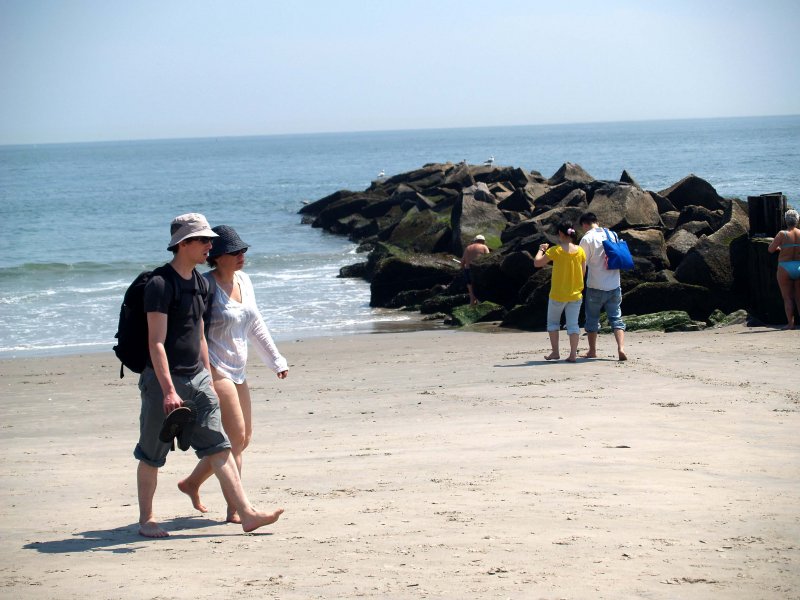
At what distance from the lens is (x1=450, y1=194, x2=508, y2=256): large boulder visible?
23.4 meters

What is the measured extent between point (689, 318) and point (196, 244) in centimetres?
1017

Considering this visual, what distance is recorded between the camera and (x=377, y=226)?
34.4m

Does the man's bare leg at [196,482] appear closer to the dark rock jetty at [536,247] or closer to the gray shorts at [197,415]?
the gray shorts at [197,415]

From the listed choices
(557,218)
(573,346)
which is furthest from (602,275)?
(557,218)

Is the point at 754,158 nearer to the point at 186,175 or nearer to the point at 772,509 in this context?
the point at 186,175

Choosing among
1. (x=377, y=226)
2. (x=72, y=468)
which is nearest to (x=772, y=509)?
(x=72, y=468)

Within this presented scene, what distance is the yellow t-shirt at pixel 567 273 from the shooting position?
11180 mm

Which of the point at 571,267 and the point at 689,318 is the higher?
the point at 571,267

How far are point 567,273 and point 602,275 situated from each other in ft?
1.31

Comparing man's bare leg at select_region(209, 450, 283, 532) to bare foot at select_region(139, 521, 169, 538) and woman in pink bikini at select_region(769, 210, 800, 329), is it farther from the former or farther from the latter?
woman in pink bikini at select_region(769, 210, 800, 329)

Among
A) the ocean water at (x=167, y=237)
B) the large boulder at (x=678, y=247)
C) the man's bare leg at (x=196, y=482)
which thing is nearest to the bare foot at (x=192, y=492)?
the man's bare leg at (x=196, y=482)

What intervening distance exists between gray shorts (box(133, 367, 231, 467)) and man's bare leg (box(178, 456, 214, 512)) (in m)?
0.36

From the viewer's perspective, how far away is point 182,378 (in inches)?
202

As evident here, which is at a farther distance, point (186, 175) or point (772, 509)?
point (186, 175)
